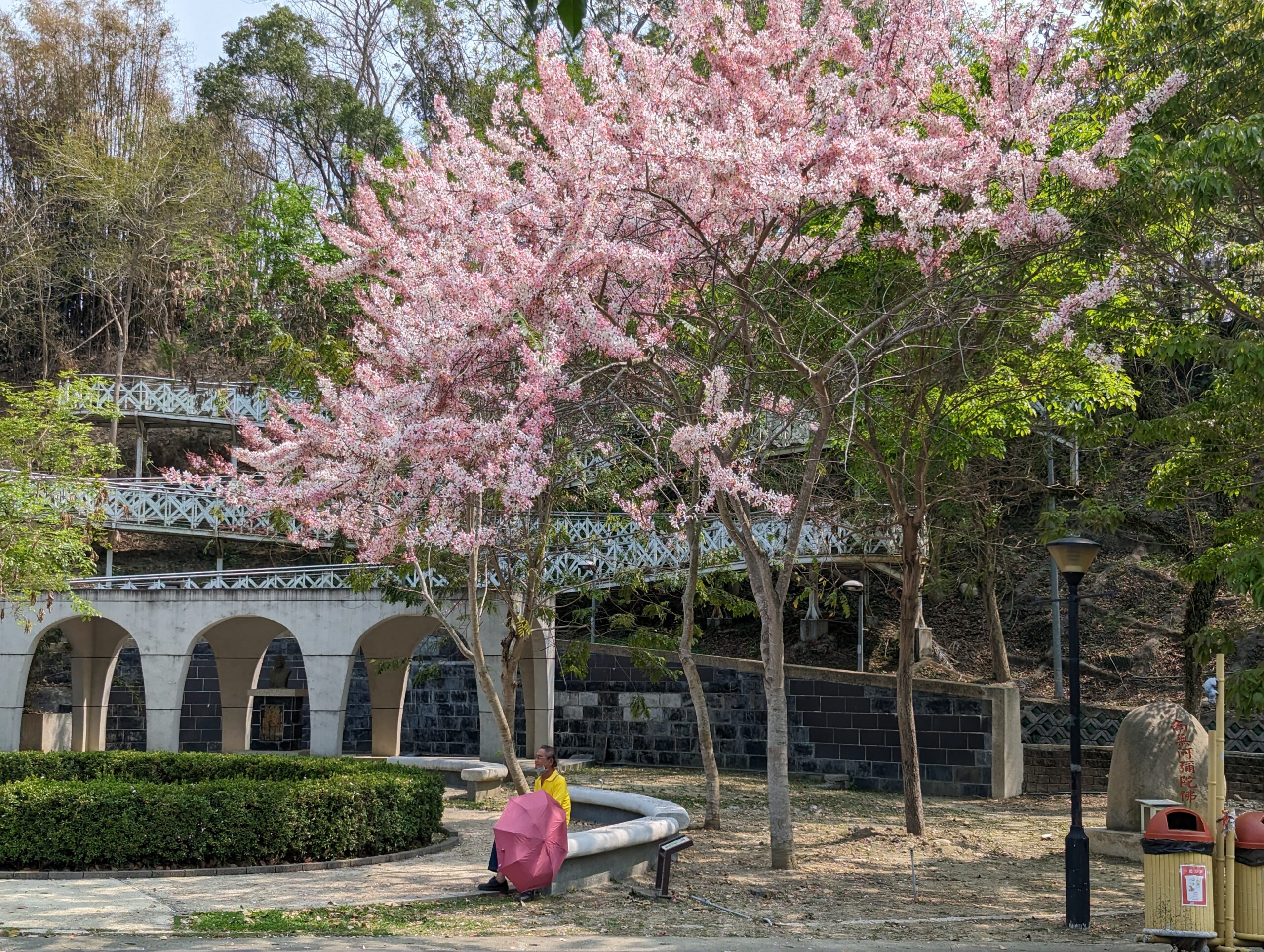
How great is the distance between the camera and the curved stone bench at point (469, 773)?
1672 centimetres

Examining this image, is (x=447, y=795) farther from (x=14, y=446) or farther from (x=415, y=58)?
(x=415, y=58)

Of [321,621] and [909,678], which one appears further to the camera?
[321,621]

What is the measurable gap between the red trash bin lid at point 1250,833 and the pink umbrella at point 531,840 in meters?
4.74

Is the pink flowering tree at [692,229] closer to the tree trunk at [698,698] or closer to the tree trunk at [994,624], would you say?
the tree trunk at [698,698]

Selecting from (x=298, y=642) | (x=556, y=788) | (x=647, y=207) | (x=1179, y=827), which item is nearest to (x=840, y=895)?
(x=556, y=788)

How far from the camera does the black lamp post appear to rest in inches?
367

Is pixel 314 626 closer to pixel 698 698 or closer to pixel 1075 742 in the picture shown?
pixel 698 698

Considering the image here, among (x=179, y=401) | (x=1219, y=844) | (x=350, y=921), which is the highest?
(x=179, y=401)

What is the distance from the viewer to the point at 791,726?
843 inches

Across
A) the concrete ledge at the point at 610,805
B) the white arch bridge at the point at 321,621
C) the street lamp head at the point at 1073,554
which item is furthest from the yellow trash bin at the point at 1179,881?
the white arch bridge at the point at 321,621

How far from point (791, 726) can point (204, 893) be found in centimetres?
1340

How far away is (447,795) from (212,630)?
10155 mm

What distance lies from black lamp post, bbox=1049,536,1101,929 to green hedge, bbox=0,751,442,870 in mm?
6187

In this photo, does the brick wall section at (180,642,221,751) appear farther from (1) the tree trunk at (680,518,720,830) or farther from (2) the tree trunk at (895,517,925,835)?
(2) the tree trunk at (895,517,925,835)
